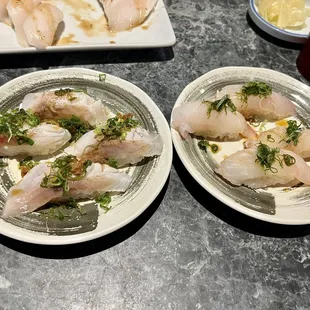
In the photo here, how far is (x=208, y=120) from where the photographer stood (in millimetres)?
1896

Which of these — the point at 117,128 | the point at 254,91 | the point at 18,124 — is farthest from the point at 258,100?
the point at 18,124

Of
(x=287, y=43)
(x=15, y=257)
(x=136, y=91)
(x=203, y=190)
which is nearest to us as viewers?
(x=15, y=257)

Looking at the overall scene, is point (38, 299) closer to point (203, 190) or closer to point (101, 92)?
point (203, 190)

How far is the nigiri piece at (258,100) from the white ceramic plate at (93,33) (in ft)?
1.67

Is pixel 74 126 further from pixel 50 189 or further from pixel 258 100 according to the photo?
pixel 258 100

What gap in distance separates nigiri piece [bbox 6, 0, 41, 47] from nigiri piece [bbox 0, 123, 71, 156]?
2.30ft

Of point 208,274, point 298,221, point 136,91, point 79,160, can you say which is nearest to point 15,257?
point 79,160

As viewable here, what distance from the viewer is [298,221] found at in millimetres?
1632

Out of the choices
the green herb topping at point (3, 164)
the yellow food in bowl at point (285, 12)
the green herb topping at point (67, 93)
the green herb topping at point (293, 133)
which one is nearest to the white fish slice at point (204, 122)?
the green herb topping at point (293, 133)

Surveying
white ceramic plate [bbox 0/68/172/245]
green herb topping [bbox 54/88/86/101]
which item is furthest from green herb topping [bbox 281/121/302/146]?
green herb topping [bbox 54/88/86/101]

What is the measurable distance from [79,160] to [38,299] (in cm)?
54

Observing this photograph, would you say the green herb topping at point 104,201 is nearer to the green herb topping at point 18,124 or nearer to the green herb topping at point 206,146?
the green herb topping at point 18,124

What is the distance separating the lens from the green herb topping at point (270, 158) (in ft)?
5.74

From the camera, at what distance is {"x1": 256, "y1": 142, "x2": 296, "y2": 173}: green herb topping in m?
1.75
